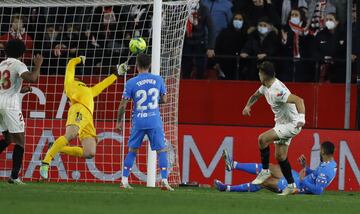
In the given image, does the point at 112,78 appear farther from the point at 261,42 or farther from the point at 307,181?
the point at 261,42

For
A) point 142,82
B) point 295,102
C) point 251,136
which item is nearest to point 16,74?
point 142,82

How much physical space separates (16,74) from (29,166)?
15.2 feet

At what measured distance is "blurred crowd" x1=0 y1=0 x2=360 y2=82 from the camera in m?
21.4

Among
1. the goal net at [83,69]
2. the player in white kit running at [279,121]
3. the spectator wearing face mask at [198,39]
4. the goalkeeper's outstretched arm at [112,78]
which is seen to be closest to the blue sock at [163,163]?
the player in white kit running at [279,121]

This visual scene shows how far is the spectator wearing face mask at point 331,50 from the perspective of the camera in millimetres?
21625

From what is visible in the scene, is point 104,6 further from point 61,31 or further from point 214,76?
point 214,76

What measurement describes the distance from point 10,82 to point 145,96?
2067 millimetres

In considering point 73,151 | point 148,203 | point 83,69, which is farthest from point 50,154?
point 148,203

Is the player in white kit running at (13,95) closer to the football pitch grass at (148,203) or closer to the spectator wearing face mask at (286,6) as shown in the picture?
the football pitch grass at (148,203)

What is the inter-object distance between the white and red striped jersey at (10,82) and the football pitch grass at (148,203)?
4.56 feet

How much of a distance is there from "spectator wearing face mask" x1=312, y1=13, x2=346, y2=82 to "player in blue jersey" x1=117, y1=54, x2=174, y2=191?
520cm

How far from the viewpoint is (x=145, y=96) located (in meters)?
17.3

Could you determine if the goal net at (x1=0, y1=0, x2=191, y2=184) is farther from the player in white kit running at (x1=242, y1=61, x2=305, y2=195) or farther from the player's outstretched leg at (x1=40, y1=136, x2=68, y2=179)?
the player in white kit running at (x1=242, y1=61, x2=305, y2=195)

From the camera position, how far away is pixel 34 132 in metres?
21.0
